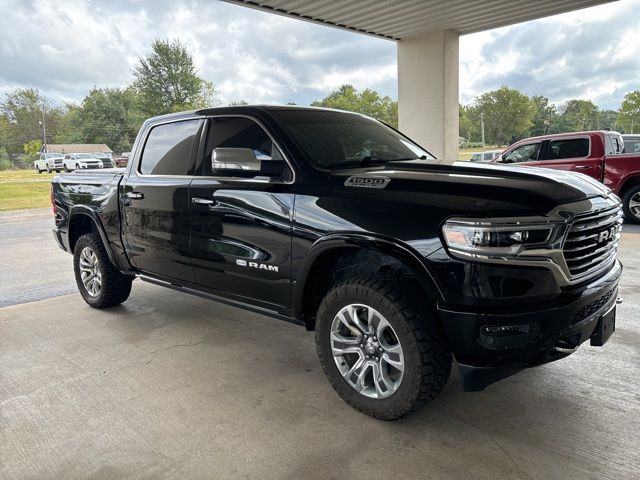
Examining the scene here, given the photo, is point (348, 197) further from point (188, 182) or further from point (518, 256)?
point (188, 182)

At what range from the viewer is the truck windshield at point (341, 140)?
3.09m

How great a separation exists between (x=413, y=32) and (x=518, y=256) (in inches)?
393

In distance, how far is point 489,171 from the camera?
103 inches

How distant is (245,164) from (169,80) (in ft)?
133

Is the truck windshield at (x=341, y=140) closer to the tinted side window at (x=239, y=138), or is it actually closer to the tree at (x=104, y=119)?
the tinted side window at (x=239, y=138)

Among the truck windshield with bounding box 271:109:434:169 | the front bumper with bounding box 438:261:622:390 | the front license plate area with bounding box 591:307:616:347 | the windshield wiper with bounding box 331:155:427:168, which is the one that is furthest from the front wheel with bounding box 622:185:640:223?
the front bumper with bounding box 438:261:622:390

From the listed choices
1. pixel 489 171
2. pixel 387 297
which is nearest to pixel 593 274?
pixel 489 171

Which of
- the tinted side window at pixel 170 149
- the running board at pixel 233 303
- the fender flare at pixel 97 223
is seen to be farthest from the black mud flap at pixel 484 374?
the fender flare at pixel 97 223

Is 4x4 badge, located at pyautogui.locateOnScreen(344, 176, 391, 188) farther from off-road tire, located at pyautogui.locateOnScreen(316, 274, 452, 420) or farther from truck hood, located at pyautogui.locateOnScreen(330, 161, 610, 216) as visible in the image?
off-road tire, located at pyautogui.locateOnScreen(316, 274, 452, 420)

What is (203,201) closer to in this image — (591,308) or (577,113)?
(591,308)

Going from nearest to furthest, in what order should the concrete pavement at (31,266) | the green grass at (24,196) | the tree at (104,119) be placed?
the concrete pavement at (31,266) → the green grass at (24,196) → the tree at (104,119)

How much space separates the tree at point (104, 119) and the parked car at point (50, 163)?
7.76 metres

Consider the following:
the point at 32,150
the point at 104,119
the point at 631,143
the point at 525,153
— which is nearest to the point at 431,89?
the point at 525,153

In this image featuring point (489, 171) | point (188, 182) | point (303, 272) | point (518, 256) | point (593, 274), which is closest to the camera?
point (518, 256)
